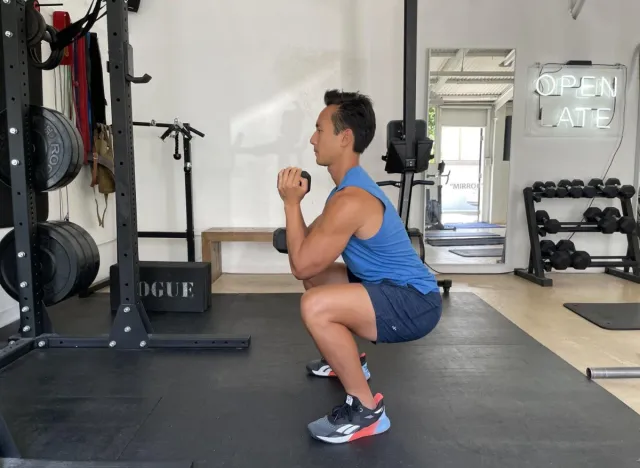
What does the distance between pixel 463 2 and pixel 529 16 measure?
24.8 inches

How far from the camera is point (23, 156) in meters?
2.25

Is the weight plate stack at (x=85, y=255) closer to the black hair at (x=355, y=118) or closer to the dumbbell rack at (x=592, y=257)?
the black hair at (x=355, y=118)

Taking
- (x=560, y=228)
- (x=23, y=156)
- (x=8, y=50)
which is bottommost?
(x=560, y=228)

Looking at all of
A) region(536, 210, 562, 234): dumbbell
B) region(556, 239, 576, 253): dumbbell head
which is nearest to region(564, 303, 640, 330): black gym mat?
region(556, 239, 576, 253): dumbbell head

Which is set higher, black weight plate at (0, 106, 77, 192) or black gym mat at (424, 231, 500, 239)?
black weight plate at (0, 106, 77, 192)

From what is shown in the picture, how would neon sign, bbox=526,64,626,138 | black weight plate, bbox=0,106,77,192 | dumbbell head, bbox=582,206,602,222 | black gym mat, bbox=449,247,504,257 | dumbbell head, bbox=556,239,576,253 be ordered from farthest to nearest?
black gym mat, bbox=449,247,504,257, neon sign, bbox=526,64,626,138, dumbbell head, bbox=582,206,602,222, dumbbell head, bbox=556,239,576,253, black weight plate, bbox=0,106,77,192

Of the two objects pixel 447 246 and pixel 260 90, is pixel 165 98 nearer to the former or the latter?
pixel 260 90

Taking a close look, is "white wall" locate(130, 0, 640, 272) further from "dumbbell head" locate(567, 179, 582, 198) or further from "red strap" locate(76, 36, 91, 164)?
"red strap" locate(76, 36, 91, 164)

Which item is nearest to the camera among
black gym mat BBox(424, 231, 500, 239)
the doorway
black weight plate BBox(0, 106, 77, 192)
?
black weight plate BBox(0, 106, 77, 192)

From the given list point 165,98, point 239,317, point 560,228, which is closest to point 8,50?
point 239,317

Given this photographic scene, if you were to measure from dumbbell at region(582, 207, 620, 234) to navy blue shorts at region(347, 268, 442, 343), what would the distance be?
3344mm

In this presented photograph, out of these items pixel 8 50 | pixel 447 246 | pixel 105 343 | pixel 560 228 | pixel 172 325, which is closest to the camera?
pixel 8 50

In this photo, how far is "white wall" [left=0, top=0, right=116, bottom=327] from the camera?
2978 mm

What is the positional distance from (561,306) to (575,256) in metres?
0.90
